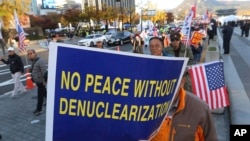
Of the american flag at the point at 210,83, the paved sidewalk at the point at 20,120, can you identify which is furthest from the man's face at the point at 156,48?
the paved sidewalk at the point at 20,120

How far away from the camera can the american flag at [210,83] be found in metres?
5.84

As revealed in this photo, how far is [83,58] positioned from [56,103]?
274mm

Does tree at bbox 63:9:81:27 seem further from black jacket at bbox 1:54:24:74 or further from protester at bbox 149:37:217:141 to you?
protester at bbox 149:37:217:141

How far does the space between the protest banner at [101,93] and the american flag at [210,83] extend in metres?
4.01

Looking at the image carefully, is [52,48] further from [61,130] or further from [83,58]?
[61,130]

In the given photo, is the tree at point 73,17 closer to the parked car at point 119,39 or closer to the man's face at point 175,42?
the parked car at point 119,39

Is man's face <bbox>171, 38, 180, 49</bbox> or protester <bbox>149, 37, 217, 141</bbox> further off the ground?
man's face <bbox>171, 38, 180, 49</bbox>

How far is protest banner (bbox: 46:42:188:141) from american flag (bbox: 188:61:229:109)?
13.2 feet

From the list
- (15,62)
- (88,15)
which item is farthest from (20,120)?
(88,15)

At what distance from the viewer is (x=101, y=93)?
5.62 ft

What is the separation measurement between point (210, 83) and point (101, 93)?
15.3 ft

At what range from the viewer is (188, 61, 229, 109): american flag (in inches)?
230

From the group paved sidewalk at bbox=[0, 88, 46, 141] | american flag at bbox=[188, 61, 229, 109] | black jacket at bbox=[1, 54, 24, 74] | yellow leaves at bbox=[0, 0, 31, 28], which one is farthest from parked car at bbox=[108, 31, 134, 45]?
american flag at bbox=[188, 61, 229, 109]

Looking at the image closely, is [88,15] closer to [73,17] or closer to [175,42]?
[73,17]
